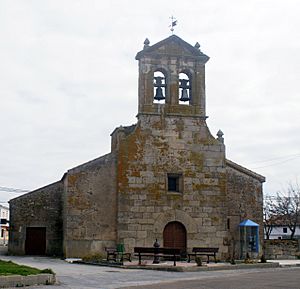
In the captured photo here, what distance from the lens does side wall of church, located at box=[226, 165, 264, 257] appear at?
30312 millimetres

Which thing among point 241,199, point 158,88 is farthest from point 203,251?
point 158,88

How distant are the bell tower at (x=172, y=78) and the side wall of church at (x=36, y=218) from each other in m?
7.52

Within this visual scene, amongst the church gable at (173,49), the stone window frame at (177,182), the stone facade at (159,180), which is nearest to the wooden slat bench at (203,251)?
the stone facade at (159,180)

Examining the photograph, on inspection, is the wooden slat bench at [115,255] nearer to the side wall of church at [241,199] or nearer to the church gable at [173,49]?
the side wall of church at [241,199]

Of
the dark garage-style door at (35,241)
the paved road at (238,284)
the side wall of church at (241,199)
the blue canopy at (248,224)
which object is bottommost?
the paved road at (238,284)

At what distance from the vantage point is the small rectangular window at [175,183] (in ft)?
93.9

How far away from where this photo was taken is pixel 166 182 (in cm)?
2830

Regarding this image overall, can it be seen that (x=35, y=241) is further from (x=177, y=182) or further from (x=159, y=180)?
(x=177, y=182)

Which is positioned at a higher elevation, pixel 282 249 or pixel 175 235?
pixel 175 235

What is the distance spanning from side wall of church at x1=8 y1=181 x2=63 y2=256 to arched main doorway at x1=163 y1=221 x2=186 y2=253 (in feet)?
20.1

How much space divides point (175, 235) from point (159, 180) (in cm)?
292

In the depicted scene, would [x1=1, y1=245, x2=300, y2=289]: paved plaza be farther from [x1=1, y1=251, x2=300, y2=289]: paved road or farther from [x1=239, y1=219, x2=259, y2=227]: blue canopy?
[x1=239, y1=219, x2=259, y2=227]: blue canopy

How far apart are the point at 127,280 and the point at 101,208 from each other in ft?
34.9

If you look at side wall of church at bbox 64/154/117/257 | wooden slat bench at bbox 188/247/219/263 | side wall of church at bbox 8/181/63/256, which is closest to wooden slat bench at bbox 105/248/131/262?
side wall of church at bbox 64/154/117/257
